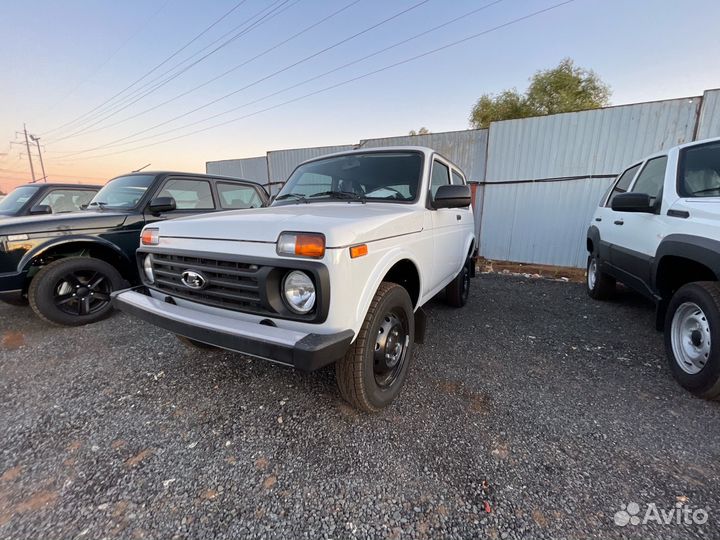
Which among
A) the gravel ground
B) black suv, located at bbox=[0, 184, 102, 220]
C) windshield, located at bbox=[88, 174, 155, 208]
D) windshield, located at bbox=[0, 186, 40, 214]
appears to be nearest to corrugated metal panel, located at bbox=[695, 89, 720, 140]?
the gravel ground

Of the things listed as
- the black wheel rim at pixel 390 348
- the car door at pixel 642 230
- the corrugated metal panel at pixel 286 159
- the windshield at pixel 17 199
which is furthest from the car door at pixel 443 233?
the corrugated metal panel at pixel 286 159

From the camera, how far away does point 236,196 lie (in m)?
5.20

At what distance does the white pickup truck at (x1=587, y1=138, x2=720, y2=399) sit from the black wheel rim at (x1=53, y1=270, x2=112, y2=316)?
6.00 m

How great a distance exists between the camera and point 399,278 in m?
2.56

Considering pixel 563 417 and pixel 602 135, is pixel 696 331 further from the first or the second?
pixel 602 135

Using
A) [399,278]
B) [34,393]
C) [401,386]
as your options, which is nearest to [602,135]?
[399,278]

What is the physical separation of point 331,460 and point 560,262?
7.45 meters

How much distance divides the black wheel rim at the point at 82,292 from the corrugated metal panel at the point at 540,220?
791 cm

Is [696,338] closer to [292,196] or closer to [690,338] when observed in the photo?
[690,338]

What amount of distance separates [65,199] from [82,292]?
Result: 9.38 ft

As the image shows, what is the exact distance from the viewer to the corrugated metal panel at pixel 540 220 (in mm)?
6887

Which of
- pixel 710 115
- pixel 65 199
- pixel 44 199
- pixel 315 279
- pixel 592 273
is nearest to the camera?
pixel 315 279

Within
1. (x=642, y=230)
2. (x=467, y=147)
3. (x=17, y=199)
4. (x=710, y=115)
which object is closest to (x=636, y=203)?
(x=642, y=230)

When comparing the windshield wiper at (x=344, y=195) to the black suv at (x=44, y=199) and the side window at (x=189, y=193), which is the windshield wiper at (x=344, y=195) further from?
the black suv at (x=44, y=199)
